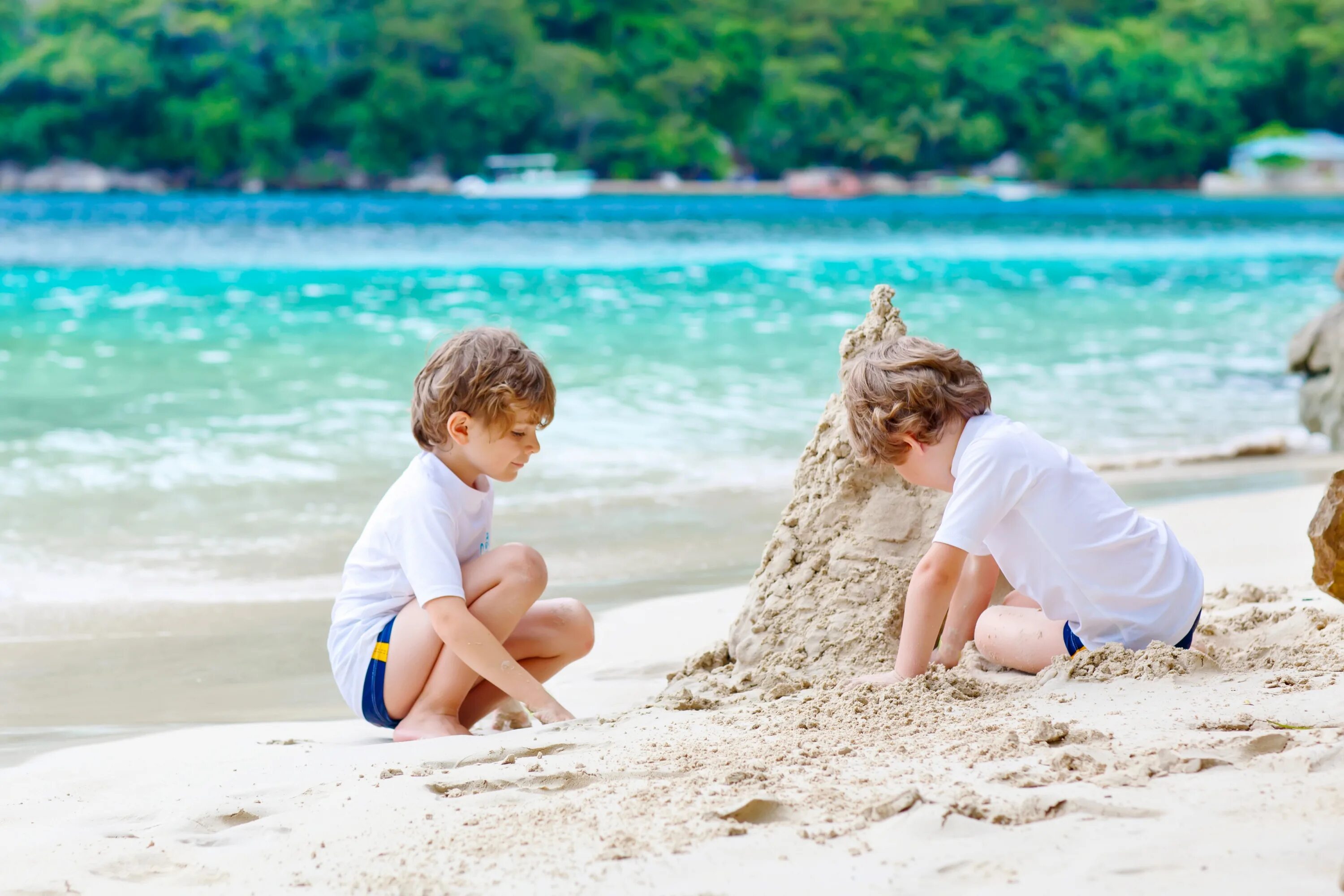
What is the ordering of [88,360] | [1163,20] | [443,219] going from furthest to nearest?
[1163,20], [443,219], [88,360]

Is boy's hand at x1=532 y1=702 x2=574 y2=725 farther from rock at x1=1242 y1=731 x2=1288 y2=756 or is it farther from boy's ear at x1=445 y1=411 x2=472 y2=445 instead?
rock at x1=1242 y1=731 x2=1288 y2=756

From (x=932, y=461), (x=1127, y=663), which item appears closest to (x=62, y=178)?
(x=932, y=461)

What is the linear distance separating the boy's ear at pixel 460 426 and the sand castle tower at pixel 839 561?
77cm

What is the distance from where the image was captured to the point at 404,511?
2.58 metres

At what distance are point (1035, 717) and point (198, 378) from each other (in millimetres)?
8438

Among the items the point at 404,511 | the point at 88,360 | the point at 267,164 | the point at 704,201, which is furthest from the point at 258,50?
the point at 404,511

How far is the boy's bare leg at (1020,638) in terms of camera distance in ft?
8.43

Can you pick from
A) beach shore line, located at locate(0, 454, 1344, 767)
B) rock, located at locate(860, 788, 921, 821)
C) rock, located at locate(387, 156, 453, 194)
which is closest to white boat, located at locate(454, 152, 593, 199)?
rock, located at locate(387, 156, 453, 194)

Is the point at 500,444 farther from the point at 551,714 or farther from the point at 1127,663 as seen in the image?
the point at 1127,663

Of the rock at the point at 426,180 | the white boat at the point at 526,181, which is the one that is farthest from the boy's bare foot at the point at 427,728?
the rock at the point at 426,180

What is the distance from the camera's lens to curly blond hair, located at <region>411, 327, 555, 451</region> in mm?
2545

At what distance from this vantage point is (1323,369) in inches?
299

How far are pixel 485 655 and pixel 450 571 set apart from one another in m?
0.18

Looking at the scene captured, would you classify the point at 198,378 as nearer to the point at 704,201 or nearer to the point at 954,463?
the point at 954,463
